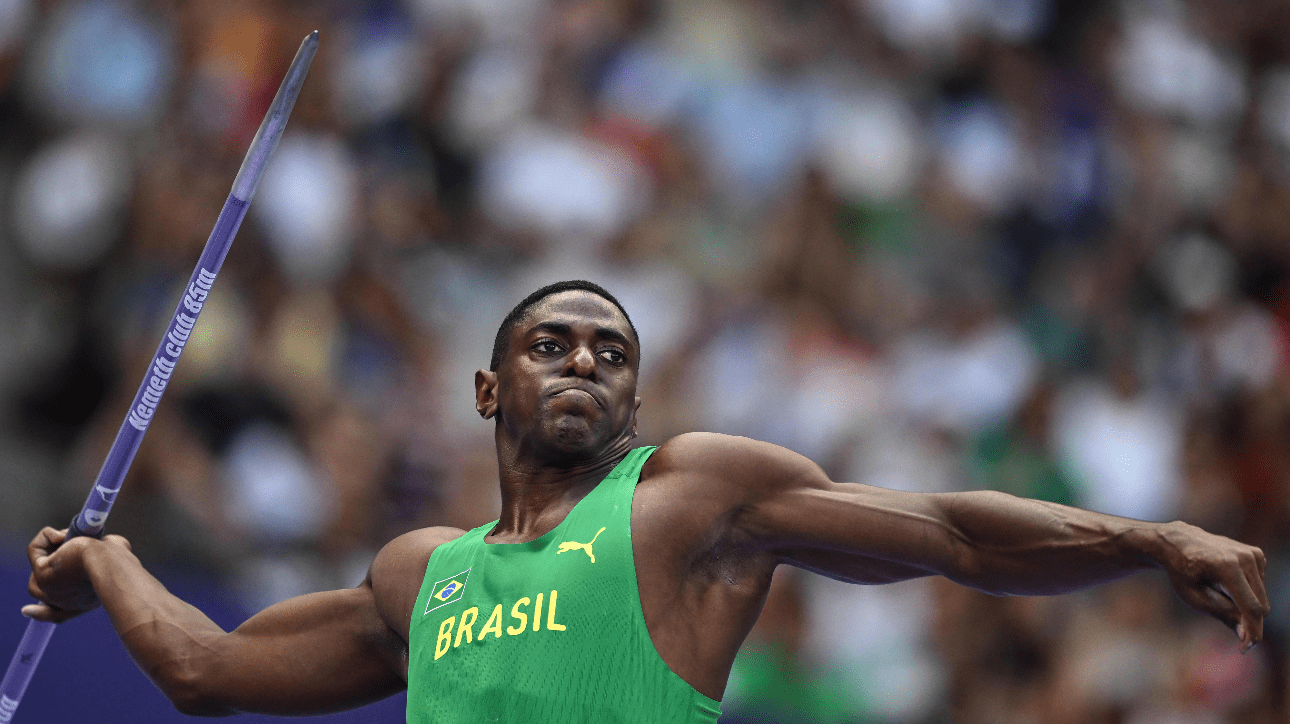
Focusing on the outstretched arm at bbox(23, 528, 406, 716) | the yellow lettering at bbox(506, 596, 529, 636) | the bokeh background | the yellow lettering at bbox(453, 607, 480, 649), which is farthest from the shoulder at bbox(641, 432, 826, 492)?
the bokeh background

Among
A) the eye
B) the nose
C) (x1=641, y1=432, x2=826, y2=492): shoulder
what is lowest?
(x1=641, y1=432, x2=826, y2=492): shoulder

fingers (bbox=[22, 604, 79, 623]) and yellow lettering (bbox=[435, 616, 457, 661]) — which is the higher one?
fingers (bbox=[22, 604, 79, 623])

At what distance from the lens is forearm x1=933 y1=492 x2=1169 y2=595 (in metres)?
3.11

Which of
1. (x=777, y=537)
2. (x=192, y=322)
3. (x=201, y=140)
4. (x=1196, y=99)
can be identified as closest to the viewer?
(x=777, y=537)

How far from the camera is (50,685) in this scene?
205 inches

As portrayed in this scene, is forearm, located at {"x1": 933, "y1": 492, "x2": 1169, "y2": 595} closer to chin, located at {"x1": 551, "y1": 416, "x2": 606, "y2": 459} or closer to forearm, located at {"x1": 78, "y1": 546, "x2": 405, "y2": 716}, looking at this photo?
chin, located at {"x1": 551, "y1": 416, "x2": 606, "y2": 459}

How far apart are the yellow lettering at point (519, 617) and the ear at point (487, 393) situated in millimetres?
872

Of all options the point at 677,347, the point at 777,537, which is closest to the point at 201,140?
the point at 677,347

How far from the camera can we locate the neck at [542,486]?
3.88 meters

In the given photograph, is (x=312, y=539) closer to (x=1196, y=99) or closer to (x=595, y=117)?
(x=595, y=117)

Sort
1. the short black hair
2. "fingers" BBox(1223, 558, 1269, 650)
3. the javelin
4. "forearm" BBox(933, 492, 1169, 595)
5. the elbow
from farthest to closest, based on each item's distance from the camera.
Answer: the elbow < the short black hair < the javelin < "forearm" BBox(933, 492, 1169, 595) < "fingers" BBox(1223, 558, 1269, 650)

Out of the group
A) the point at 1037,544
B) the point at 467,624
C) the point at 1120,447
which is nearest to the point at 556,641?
the point at 467,624

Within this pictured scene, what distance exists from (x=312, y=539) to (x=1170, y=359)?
232 inches

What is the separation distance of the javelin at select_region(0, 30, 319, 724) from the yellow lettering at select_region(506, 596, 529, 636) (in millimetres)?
1302
